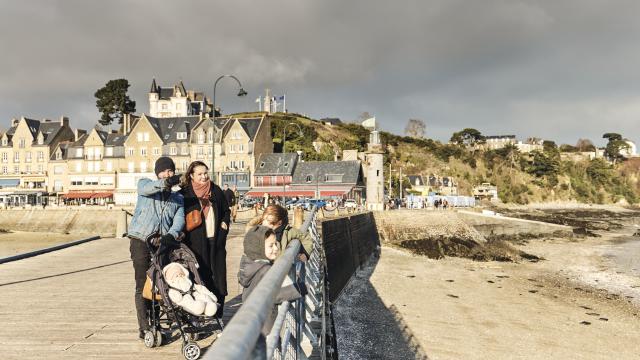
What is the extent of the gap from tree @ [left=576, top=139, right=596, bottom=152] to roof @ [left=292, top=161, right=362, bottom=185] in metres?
109

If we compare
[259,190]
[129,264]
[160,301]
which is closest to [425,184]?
[259,190]

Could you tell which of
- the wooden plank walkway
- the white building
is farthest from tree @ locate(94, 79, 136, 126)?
the wooden plank walkway

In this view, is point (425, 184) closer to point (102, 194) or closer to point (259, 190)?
point (259, 190)

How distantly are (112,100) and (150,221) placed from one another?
82.5 meters

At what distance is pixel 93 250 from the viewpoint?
52.7 feet

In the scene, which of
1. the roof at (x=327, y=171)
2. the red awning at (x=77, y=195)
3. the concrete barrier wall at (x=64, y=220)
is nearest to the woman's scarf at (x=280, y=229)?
the concrete barrier wall at (x=64, y=220)

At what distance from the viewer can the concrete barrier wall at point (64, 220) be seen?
44344 millimetres

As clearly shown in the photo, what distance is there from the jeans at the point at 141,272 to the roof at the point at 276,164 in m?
48.8

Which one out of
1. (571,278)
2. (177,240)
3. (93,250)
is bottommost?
(571,278)

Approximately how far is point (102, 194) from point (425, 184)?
52778 millimetres

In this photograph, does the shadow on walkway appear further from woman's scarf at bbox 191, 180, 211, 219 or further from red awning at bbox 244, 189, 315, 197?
red awning at bbox 244, 189, 315, 197

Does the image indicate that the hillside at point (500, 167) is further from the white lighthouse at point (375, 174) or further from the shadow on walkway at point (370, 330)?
the shadow on walkway at point (370, 330)

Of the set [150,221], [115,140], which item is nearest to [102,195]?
[115,140]

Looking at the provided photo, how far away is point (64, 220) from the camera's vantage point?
4553cm
